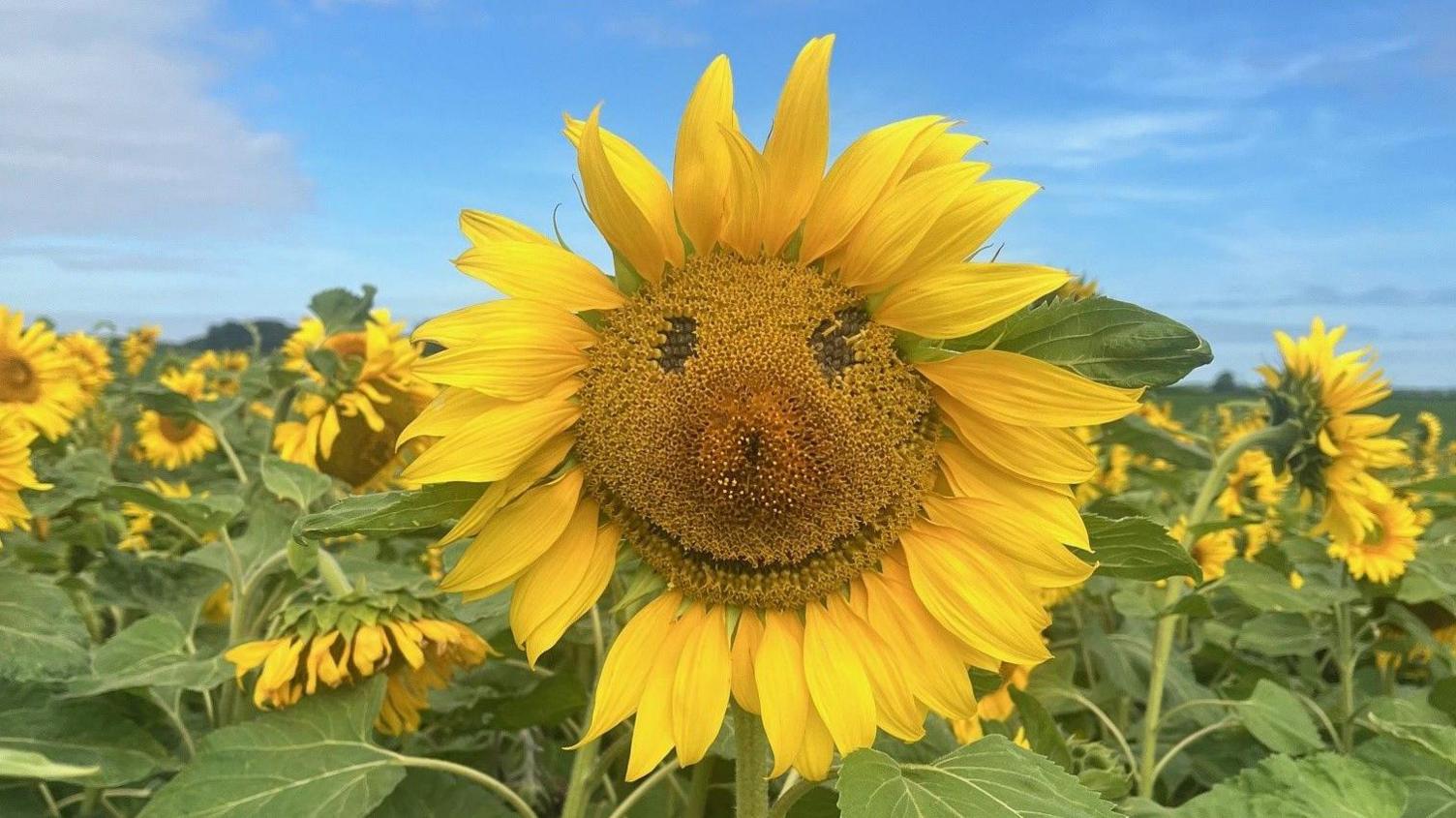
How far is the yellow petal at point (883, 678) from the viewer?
139 cm

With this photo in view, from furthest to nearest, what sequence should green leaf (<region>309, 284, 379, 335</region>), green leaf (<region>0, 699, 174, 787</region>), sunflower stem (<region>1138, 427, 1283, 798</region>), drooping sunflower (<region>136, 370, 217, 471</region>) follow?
1. drooping sunflower (<region>136, 370, 217, 471</region>)
2. green leaf (<region>309, 284, 379, 335</region>)
3. sunflower stem (<region>1138, 427, 1283, 798</region>)
4. green leaf (<region>0, 699, 174, 787</region>)

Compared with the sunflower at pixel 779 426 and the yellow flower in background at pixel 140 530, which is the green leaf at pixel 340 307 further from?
the sunflower at pixel 779 426

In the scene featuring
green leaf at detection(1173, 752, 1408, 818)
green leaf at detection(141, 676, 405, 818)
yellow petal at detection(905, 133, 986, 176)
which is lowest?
green leaf at detection(141, 676, 405, 818)

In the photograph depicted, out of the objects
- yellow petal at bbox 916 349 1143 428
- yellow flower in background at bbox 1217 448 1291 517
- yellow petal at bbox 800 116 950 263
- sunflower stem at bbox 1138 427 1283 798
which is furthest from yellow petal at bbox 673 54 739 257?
yellow flower in background at bbox 1217 448 1291 517

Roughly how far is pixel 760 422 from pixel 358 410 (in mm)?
2414

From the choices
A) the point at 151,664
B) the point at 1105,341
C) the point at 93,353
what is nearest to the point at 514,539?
the point at 1105,341

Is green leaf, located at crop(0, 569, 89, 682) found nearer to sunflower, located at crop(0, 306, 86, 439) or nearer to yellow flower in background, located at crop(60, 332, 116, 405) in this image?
sunflower, located at crop(0, 306, 86, 439)

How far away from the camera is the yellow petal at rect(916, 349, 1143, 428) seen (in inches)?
52.8

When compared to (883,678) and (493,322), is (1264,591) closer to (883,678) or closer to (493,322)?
(883,678)

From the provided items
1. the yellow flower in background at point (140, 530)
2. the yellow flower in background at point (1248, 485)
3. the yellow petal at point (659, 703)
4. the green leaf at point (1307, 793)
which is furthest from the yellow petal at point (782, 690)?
the yellow flower in background at point (1248, 485)

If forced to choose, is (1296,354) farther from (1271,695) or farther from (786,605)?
(786,605)

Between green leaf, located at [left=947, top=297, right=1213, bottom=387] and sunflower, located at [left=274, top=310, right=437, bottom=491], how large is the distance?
2.43m

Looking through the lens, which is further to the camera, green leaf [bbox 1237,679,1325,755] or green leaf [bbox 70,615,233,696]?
green leaf [bbox 1237,679,1325,755]

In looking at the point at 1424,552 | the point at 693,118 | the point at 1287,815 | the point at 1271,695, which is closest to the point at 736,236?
the point at 693,118
